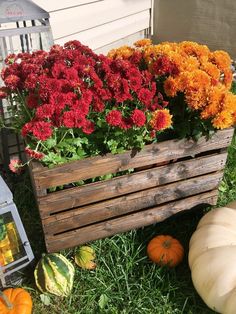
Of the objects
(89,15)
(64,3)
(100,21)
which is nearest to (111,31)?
(100,21)

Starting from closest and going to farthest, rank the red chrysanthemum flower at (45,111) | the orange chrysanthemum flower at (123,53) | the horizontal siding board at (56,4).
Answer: the red chrysanthemum flower at (45,111)
the orange chrysanthemum flower at (123,53)
the horizontal siding board at (56,4)

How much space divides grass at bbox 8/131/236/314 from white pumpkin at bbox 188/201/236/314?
155mm

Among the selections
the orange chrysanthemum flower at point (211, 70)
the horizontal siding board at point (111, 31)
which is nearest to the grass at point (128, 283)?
the orange chrysanthemum flower at point (211, 70)

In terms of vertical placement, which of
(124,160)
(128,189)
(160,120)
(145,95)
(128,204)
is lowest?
(128,204)

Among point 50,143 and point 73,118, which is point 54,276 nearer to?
point 50,143

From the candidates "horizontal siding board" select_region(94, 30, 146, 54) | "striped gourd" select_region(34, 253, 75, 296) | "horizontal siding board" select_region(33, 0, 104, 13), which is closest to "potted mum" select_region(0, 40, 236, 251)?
"striped gourd" select_region(34, 253, 75, 296)

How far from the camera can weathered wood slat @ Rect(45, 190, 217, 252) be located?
2197 millimetres

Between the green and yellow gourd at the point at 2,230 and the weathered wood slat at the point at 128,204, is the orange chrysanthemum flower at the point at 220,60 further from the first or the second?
the green and yellow gourd at the point at 2,230

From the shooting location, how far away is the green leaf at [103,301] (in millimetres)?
2051

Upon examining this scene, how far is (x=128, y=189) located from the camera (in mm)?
2168

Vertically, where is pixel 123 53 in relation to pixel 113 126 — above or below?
above

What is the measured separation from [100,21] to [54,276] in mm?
2859

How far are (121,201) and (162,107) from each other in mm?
599

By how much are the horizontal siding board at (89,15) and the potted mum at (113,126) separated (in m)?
1.29
